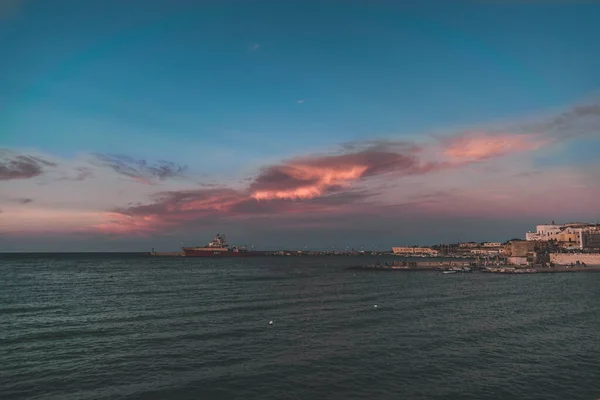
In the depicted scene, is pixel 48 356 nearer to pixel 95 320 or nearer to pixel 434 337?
pixel 95 320

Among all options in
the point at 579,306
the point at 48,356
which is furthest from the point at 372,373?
the point at 579,306

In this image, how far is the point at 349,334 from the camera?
114 feet

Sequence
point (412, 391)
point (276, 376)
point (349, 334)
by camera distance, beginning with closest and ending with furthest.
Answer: point (412, 391) < point (276, 376) < point (349, 334)

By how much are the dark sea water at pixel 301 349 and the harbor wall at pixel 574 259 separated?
3069 inches

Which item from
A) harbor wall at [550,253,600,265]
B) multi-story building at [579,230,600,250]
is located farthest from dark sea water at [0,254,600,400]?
multi-story building at [579,230,600,250]

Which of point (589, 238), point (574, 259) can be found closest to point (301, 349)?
point (574, 259)

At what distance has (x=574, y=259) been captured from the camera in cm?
12044

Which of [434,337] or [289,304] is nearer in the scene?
[434,337]

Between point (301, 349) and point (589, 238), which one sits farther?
point (589, 238)

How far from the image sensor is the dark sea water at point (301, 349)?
22.4 meters

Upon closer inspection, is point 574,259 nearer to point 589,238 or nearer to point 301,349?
point 589,238

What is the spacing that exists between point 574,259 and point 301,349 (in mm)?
123356

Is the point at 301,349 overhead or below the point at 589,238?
below

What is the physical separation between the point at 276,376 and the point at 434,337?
1573 cm
